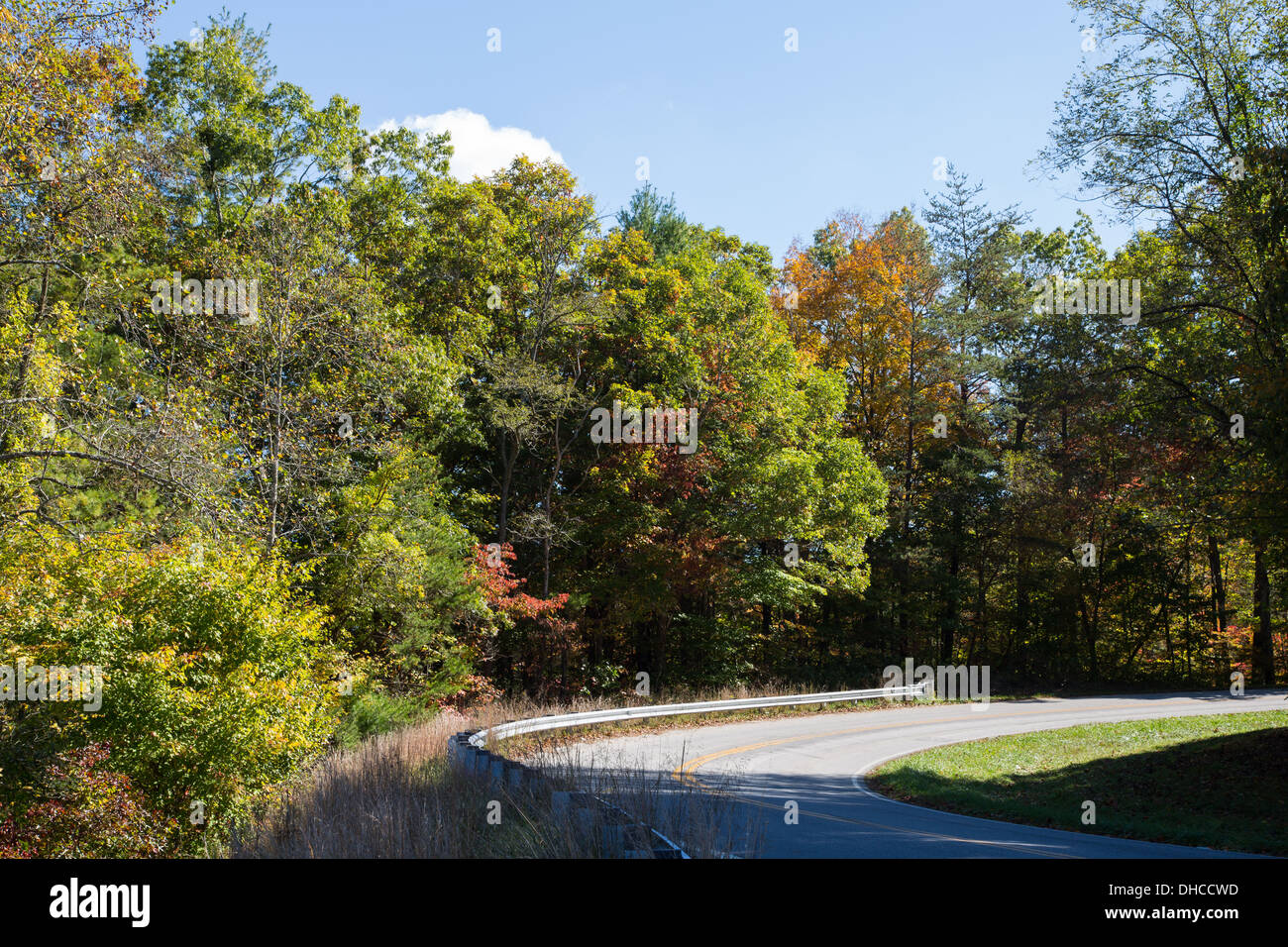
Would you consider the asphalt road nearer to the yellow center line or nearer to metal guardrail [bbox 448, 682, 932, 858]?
the yellow center line

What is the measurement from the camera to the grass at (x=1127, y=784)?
10.9m

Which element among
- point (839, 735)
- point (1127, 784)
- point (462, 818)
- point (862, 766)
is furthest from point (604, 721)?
point (462, 818)

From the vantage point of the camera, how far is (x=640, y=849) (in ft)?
19.0

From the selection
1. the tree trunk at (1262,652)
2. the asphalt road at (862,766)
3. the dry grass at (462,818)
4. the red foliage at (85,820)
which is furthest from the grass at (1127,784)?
the tree trunk at (1262,652)

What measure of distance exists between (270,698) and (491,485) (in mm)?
17762

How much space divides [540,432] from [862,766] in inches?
661

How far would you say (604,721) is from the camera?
1878 cm

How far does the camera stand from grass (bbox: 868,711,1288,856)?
1088 centimetres

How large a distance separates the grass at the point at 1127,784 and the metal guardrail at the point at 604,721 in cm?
584

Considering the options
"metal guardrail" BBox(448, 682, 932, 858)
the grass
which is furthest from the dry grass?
the grass

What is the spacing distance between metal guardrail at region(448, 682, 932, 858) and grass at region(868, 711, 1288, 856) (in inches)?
230

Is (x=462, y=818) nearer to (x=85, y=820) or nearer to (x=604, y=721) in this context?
(x=85, y=820)

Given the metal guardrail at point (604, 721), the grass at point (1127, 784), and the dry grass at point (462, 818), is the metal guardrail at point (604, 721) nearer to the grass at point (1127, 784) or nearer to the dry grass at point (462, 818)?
the dry grass at point (462, 818)

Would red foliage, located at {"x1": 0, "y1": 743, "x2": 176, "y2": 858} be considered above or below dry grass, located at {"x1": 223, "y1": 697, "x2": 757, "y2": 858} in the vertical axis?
below
